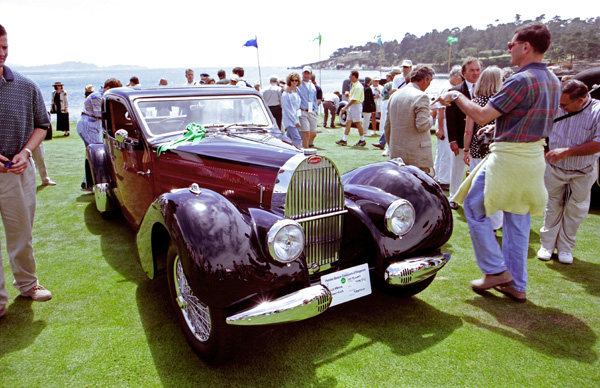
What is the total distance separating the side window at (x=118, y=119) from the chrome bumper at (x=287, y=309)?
2614mm

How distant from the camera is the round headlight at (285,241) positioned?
7.39 ft

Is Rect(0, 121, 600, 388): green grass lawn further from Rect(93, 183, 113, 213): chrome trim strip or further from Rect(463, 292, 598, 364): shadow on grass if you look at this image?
Rect(93, 183, 113, 213): chrome trim strip

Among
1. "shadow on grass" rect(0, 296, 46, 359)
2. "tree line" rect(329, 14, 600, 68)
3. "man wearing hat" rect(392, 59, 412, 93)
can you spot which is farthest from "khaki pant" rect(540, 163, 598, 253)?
"tree line" rect(329, 14, 600, 68)

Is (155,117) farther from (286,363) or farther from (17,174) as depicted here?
(286,363)

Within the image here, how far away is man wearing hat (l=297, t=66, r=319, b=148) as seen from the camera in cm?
944

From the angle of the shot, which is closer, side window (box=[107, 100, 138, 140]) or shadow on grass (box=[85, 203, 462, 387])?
shadow on grass (box=[85, 203, 462, 387])

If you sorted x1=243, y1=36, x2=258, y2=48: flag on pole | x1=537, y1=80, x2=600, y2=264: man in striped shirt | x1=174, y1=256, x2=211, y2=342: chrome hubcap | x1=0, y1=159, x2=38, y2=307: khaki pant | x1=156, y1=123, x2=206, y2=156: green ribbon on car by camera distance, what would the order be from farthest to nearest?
x1=243, y1=36, x2=258, y2=48: flag on pole, x1=537, y1=80, x2=600, y2=264: man in striped shirt, x1=156, y1=123, x2=206, y2=156: green ribbon on car, x1=0, y1=159, x2=38, y2=307: khaki pant, x1=174, y1=256, x2=211, y2=342: chrome hubcap

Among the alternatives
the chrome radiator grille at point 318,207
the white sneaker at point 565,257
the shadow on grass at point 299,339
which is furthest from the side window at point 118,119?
the white sneaker at point 565,257

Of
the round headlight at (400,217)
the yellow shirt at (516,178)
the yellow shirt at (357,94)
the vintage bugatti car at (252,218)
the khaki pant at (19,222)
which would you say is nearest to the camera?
the vintage bugatti car at (252,218)

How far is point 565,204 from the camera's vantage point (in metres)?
3.90

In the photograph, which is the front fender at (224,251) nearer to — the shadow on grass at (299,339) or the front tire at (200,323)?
the front tire at (200,323)

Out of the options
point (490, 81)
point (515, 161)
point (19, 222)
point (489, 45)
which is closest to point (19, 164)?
point (19, 222)

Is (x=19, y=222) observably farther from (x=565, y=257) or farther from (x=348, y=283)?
(x=565, y=257)

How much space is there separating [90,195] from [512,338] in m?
6.47
